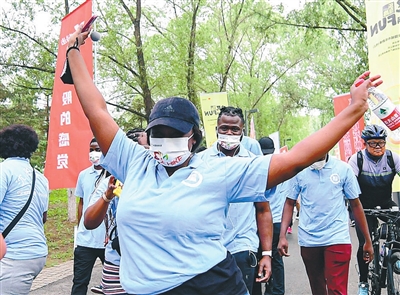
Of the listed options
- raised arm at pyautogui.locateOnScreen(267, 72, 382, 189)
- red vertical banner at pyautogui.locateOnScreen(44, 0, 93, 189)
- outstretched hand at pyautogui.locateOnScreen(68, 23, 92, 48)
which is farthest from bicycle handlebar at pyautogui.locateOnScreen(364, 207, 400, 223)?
red vertical banner at pyautogui.locateOnScreen(44, 0, 93, 189)

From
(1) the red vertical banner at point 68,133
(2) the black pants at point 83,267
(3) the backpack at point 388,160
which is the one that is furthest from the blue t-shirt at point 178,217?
(1) the red vertical banner at point 68,133

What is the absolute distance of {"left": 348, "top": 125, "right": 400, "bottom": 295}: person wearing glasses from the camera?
5.55 meters

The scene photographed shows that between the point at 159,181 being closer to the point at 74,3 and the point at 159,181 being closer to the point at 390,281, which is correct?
the point at 390,281

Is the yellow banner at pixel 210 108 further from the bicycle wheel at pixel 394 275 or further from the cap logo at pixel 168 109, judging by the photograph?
the cap logo at pixel 168 109

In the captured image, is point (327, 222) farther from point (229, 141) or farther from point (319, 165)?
point (229, 141)

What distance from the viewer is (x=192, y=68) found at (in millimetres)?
15945

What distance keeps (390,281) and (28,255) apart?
342 cm

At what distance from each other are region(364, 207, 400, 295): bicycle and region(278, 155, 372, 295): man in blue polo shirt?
0.25 metres

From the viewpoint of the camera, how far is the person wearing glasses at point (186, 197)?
1.98m

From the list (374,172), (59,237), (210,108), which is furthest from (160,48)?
(374,172)

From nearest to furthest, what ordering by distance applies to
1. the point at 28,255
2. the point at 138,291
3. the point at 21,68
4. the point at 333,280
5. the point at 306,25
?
the point at 138,291
the point at 28,255
the point at 333,280
the point at 306,25
the point at 21,68

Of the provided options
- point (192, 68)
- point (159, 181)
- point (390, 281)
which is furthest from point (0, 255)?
point (192, 68)

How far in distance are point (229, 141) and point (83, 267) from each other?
6.75 ft

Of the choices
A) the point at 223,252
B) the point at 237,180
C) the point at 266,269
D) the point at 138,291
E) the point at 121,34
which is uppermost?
the point at 121,34
